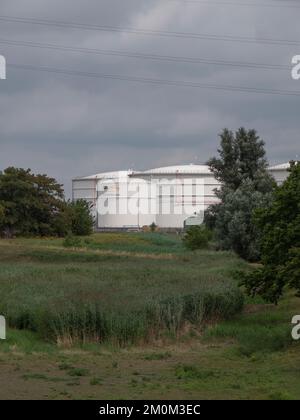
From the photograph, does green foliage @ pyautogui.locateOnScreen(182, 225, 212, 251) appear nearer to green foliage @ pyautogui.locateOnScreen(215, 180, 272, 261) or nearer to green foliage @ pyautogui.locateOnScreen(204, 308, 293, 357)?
green foliage @ pyautogui.locateOnScreen(215, 180, 272, 261)

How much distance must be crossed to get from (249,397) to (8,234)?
72381 millimetres

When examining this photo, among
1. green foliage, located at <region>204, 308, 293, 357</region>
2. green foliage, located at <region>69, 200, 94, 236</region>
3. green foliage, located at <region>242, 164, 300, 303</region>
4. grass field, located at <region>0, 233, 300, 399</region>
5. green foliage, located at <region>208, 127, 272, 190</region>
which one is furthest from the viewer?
green foliage, located at <region>69, 200, 94, 236</region>

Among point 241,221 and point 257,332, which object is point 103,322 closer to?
point 257,332

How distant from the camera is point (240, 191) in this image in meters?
56.0

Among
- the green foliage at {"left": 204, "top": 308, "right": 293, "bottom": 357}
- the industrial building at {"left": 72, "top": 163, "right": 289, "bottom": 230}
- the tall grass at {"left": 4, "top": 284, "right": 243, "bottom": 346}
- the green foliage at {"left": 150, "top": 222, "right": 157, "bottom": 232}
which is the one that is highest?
the industrial building at {"left": 72, "top": 163, "right": 289, "bottom": 230}

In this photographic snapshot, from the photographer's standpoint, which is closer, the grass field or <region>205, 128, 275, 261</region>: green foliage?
the grass field

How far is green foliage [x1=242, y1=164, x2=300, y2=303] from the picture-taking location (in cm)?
2328

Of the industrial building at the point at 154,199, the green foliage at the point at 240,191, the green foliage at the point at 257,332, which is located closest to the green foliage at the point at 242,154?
the green foliage at the point at 240,191

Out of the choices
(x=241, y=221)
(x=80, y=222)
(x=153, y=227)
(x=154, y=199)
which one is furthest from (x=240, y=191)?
(x=154, y=199)

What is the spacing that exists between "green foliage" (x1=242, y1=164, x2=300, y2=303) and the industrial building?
93.2 m

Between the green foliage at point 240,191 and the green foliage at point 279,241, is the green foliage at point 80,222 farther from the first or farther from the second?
the green foliage at point 279,241

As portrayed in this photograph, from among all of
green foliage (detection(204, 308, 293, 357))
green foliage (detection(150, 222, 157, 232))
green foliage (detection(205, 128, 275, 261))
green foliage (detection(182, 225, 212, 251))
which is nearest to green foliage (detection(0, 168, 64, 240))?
green foliage (detection(182, 225, 212, 251))

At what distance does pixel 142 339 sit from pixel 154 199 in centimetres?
10262
